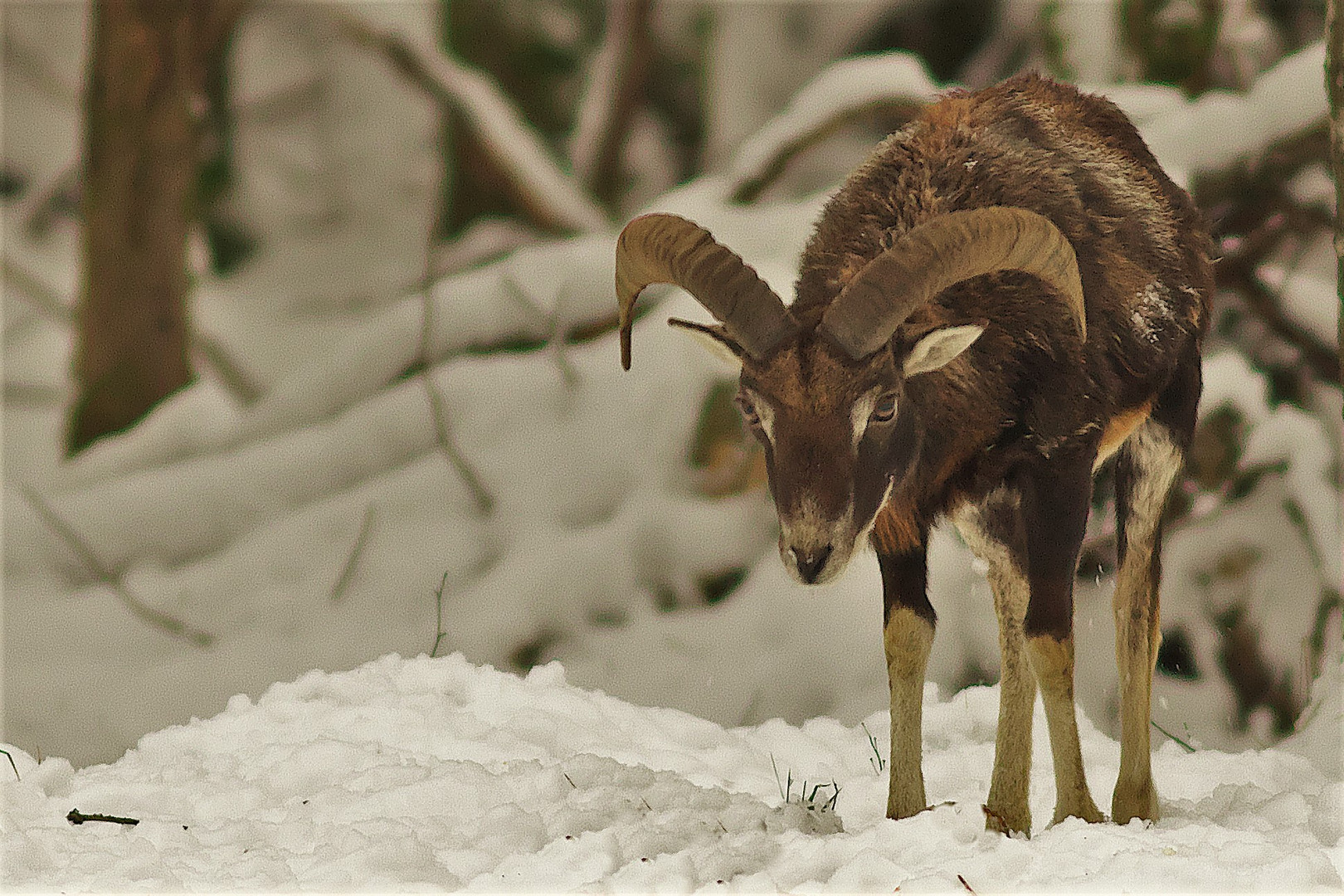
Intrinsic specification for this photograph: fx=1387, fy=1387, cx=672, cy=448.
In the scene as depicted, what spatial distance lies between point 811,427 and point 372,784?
182cm

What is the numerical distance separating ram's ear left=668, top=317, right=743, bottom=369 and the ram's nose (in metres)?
0.66

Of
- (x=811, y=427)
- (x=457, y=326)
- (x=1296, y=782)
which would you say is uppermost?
(x=457, y=326)

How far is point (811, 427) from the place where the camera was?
395cm

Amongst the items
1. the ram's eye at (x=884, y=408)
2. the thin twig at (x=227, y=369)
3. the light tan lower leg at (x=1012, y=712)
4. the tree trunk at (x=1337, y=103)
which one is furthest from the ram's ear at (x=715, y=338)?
the thin twig at (x=227, y=369)

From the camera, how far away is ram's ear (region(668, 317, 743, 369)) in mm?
4262

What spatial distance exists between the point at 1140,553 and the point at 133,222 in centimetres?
801

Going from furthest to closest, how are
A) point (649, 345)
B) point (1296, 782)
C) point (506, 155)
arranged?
point (506, 155), point (649, 345), point (1296, 782)

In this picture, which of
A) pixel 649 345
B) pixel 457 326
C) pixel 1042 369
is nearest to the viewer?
pixel 1042 369

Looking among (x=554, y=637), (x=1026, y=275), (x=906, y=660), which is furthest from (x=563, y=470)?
(x=1026, y=275)

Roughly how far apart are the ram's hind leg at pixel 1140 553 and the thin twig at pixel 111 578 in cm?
569

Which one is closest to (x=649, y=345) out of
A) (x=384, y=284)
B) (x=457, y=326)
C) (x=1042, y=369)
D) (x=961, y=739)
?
(x=457, y=326)

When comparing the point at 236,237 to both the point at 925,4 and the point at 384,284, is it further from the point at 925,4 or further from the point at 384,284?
the point at 925,4

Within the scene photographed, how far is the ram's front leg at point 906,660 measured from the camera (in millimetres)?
4531

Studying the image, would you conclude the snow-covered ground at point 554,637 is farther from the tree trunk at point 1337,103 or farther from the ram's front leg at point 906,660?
the tree trunk at point 1337,103
